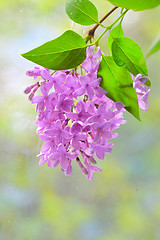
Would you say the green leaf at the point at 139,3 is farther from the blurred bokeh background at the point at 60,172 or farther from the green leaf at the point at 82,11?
the blurred bokeh background at the point at 60,172

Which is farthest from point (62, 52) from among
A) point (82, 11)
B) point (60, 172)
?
point (60, 172)

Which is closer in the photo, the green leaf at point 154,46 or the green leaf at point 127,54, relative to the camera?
the green leaf at point 154,46

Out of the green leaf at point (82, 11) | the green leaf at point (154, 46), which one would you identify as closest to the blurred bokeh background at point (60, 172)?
the green leaf at point (82, 11)

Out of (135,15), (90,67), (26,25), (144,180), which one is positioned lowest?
(144,180)

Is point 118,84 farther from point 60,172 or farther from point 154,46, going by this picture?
point 60,172

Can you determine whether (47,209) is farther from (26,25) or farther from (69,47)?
(69,47)

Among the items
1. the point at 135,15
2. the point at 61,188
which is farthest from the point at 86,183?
the point at 135,15

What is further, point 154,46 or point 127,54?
point 127,54
